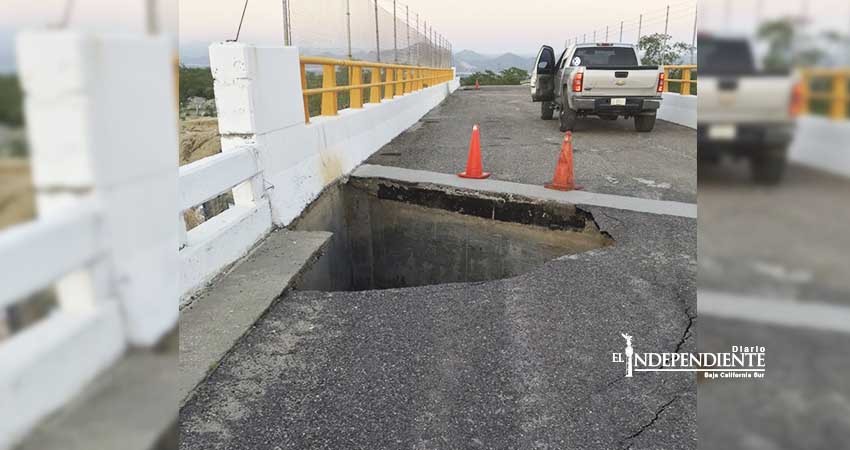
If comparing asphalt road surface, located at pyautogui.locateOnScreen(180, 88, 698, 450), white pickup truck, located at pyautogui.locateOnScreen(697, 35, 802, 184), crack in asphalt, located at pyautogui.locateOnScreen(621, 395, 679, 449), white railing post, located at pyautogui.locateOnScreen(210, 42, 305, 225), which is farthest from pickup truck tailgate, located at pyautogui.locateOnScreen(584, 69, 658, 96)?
white pickup truck, located at pyautogui.locateOnScreen(697, 35, 802, 184)

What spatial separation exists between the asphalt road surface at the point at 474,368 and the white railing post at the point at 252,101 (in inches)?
51.7

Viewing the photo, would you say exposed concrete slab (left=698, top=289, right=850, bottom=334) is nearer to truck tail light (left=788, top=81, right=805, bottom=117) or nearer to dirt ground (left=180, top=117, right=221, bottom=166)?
truck tail light (left=788, top=81, right=805, bottom=117)

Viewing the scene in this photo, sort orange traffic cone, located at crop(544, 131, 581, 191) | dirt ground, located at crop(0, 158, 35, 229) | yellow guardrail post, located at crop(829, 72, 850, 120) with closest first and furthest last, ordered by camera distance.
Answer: dirt ground, located at crop(0, 158, 35, 229), yellow guardrail post, located at crop(829, 72, 850, 120), orange traffic cone, located at crop(544, 131, 581, 191)

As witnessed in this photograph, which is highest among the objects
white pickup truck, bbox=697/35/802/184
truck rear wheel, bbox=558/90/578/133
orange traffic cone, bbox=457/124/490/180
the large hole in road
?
white pickup truck, bbox=697/35/802/184

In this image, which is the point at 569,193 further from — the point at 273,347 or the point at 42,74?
the point at 42,74

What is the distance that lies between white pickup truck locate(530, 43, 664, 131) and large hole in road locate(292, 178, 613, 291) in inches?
261

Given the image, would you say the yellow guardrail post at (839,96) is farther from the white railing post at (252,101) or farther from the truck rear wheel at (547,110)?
the truck rear wheel at (547,110)

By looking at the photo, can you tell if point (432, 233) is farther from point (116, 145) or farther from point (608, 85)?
point (608, 85)

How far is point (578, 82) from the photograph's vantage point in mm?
12352

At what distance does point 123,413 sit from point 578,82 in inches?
500

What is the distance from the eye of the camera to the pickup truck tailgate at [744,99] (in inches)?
20.6

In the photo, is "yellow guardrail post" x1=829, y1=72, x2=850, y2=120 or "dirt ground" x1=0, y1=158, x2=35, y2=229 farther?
"yellow guardrail post" x1=829, y1=72, x2=850, y2=120

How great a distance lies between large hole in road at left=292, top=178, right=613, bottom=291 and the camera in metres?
6.14

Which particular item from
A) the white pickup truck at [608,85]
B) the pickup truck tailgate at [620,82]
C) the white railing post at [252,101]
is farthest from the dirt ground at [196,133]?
the pickup truck tailgate at [620,82]
